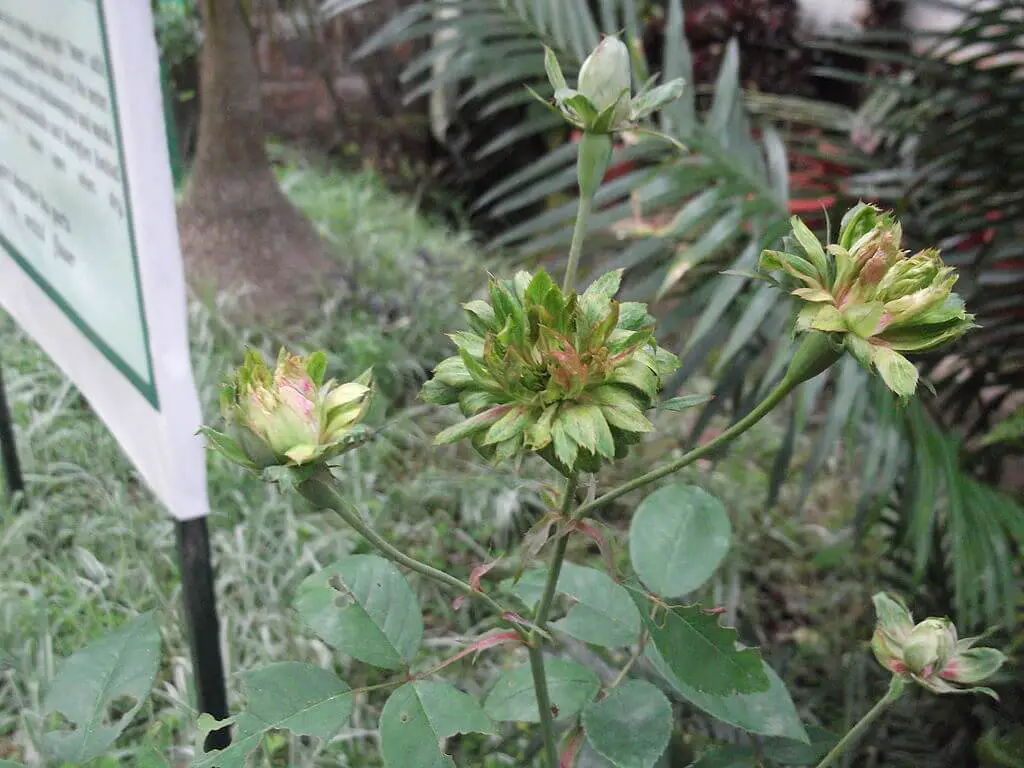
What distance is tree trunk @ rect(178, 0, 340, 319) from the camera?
7.41 ft

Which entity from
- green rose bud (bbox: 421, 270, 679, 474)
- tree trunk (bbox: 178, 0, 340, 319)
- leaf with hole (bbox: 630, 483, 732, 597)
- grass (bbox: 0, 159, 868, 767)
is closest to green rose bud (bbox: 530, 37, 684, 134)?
green rose bud (bbox: 421, 270, 679, 474)

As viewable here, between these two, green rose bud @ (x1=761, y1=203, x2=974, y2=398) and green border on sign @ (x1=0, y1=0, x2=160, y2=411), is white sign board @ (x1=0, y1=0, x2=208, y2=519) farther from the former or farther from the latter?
green rose bud @ (x1=761, y1=203, x2=974, y2=398)

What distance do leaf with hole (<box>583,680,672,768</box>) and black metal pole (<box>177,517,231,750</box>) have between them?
42 cm

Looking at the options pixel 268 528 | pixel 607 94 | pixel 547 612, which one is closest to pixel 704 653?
pixel 547 612

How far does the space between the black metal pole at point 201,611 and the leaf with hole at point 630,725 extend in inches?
16.5

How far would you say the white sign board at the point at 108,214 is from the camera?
0.66 m

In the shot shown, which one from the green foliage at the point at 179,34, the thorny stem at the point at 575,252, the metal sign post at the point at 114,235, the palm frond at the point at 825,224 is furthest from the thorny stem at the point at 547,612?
the green foliage at the point at 179,34

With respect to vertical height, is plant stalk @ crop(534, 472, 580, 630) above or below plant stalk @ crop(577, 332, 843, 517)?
below

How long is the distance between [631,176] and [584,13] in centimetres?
28

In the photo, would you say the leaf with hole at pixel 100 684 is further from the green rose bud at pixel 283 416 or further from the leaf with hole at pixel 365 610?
the green rose bud at pixel 283 416

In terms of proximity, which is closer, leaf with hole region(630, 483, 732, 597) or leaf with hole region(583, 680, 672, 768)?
leaf with hole region(583, 680, 672, 768)

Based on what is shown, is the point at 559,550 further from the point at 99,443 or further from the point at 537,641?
the point at 99,443

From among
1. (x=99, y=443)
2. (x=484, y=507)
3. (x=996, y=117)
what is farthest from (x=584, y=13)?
(x=99, y=443)

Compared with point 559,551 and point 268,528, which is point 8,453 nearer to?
point 268,528
